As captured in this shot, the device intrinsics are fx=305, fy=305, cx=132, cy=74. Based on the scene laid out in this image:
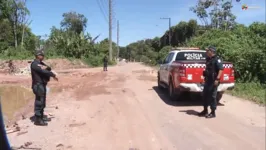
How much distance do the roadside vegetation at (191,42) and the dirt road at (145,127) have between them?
2740mm

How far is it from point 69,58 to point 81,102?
3078cm

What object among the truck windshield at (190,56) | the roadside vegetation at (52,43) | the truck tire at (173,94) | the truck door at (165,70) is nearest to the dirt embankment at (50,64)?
the roadside vegetation at (52,43)

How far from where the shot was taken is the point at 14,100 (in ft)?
38.8

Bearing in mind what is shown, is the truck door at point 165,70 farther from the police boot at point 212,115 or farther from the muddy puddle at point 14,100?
the muddy puddle at point 14,100

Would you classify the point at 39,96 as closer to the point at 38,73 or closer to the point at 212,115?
the point at 38,73

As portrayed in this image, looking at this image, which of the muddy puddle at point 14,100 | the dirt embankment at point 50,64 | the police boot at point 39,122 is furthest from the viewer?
the dirt embankment at point 50,64

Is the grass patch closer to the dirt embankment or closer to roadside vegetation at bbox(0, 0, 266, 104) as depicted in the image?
roadside vegetation at bbox(0, 0, 266, 104)

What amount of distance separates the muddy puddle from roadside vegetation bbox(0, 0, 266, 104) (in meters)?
8.00

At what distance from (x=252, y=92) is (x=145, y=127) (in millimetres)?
6130

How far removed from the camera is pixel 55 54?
41.7 m

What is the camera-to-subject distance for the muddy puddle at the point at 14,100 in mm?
9688

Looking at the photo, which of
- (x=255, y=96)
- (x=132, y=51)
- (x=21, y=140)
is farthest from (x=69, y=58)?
(x=132, y=51)

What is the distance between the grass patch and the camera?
1040 cm

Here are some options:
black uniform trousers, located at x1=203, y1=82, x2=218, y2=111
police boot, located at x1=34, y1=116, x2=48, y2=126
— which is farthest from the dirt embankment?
black uniform trousers, located at x1=203, y1=82, x2=218, y2=111
